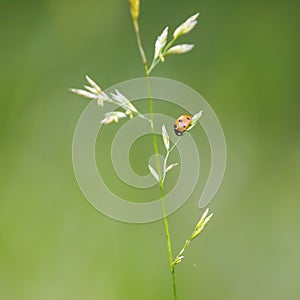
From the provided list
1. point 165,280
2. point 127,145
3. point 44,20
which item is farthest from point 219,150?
point 44,20

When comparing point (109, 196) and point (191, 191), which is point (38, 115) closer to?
point (109, 196)

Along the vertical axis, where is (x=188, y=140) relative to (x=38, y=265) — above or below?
above

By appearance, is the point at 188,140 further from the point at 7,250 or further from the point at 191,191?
the point at 7,250

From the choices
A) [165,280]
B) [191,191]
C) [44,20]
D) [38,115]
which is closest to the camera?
[165,280]

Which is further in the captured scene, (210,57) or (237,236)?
(210,57)

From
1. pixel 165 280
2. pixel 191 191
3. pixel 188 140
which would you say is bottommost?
pixel 165 280

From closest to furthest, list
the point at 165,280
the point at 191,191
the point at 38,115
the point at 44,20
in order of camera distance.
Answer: the point at 165,280
the point at 191,191
the point at 38,115
the point at 44,20

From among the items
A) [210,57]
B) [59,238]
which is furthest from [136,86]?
[59,238]
